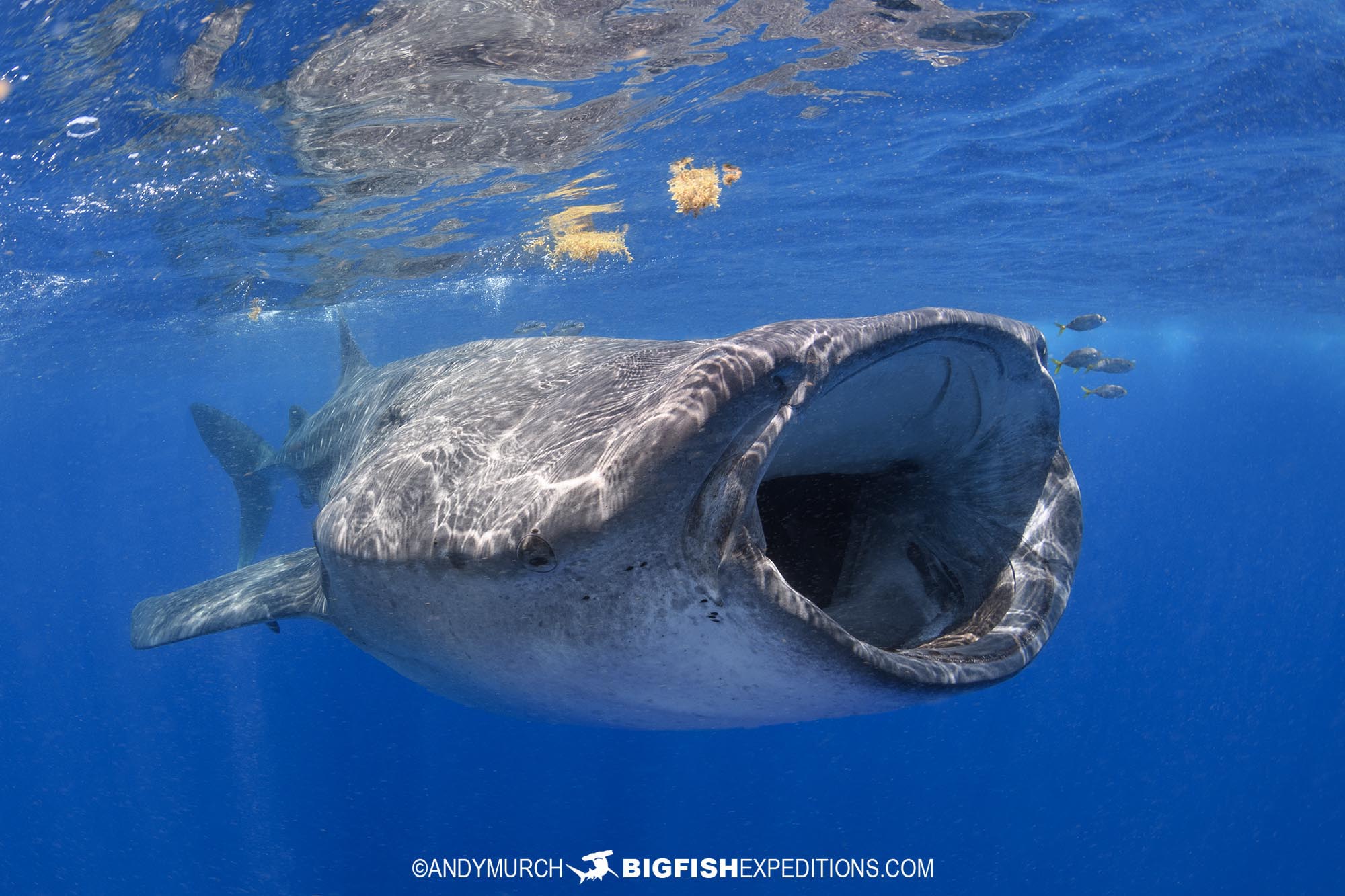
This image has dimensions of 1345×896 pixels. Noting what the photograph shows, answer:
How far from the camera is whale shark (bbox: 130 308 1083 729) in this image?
1.71m

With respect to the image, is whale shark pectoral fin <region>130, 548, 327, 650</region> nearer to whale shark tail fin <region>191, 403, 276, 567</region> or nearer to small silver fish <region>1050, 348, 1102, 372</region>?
whale shark tail fin <region>191, 403, 276, 567</region>

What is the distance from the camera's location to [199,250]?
15812mm

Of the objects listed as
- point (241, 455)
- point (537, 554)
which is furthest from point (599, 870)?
point (537, 554)

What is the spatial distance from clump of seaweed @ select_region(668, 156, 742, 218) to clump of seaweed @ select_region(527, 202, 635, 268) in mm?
1367

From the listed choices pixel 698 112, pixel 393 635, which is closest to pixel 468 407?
pixel 393 635

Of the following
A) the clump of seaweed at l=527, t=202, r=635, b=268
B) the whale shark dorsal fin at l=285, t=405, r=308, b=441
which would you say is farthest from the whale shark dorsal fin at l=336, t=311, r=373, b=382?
the clump of seaweed at l=527, t=202, r=635, b=268

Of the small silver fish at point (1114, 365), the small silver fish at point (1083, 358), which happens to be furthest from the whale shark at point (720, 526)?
the small silver fish at point (1114, 365)

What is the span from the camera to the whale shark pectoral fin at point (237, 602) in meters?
4.25

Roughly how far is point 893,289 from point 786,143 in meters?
16.3

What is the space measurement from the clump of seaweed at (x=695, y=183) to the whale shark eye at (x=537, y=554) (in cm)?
1285

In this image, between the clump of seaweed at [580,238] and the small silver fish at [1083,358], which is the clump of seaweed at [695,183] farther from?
the small silver fish at [1083,358]

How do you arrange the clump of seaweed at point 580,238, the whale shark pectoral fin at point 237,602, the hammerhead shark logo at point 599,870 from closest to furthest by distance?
the whale shark pectoral fin at point 237,602 → the hammerhead shark logo at point 599,870 → the clump of seaweed at point 580,238

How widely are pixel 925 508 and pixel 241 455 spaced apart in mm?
10345

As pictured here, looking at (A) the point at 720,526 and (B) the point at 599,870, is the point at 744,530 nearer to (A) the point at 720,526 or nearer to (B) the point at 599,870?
(A) the point at 720,526
